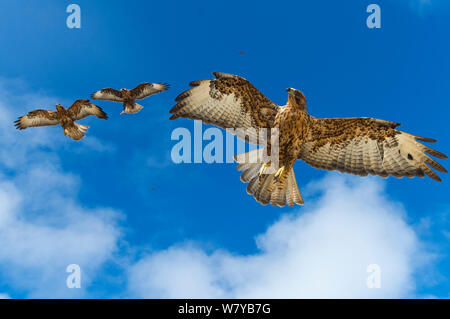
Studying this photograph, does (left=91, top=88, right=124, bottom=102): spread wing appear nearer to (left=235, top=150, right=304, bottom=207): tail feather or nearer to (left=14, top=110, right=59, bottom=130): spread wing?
(left=14, top=110, right=59, bottom=130): spread wing

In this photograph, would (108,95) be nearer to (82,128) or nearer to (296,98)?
(82,128)

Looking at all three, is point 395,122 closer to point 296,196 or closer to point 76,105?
point 296,196

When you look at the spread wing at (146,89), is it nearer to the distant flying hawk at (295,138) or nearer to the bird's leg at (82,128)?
the bird's leg at (82,128)

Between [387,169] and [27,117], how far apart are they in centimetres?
1162

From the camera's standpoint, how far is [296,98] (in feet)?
31.7

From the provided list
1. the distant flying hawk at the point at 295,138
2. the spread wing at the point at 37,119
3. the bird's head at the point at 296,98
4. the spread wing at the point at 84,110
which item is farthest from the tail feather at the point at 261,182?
the spread wing at the point at 37,119

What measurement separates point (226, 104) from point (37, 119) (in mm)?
8048

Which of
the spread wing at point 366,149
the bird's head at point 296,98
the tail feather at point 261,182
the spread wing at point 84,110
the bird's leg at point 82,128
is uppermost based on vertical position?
the spread wing at point 84,110

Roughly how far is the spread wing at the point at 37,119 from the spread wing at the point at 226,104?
661cm

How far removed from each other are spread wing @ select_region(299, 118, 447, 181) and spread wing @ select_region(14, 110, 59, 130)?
874 centimetres

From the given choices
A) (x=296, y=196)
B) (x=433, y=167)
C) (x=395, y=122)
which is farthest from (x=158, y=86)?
(x=433, y=167)

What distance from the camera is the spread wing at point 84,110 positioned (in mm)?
14320

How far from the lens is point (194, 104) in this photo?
10133 mm

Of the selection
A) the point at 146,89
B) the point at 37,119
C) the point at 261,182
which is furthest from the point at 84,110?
the point at 261,182
